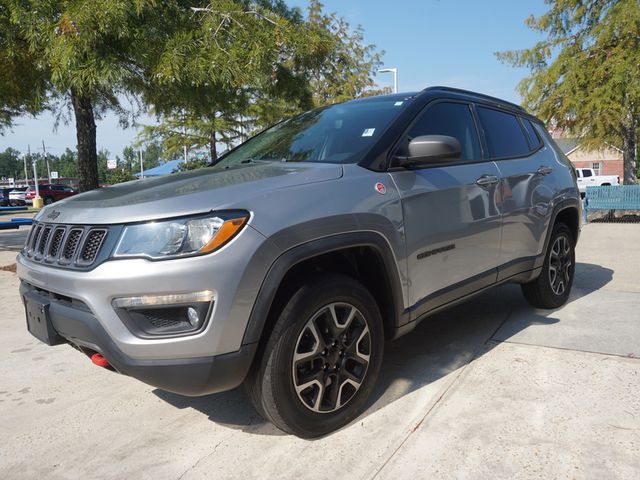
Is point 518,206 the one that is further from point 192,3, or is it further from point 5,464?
point 192,3

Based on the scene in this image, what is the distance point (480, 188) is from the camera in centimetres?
354

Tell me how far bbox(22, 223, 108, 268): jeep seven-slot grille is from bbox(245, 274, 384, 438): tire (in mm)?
872

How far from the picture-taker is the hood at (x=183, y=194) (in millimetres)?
2254

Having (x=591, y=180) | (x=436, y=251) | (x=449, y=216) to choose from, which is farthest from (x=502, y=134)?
(x=591, y=180)

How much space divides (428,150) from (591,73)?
47.7 feet

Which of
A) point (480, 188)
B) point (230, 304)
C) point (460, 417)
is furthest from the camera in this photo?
point (480, 188)

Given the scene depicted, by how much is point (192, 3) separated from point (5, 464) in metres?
5.12

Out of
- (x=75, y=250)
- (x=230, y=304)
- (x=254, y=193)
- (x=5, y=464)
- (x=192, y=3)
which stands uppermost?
(x=192, y=3)

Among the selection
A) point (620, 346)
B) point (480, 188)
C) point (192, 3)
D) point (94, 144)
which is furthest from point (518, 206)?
point (94, 144)

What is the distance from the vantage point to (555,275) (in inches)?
184

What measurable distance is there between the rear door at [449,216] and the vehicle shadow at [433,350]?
0.50 m

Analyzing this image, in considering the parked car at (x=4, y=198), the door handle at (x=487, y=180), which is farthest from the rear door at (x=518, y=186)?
the parked car at (x=4, y=198)

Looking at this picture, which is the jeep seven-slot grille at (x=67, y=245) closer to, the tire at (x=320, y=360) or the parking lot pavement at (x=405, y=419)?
the tire at (x=320, y=360)

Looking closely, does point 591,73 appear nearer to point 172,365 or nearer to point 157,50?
point 157,50
